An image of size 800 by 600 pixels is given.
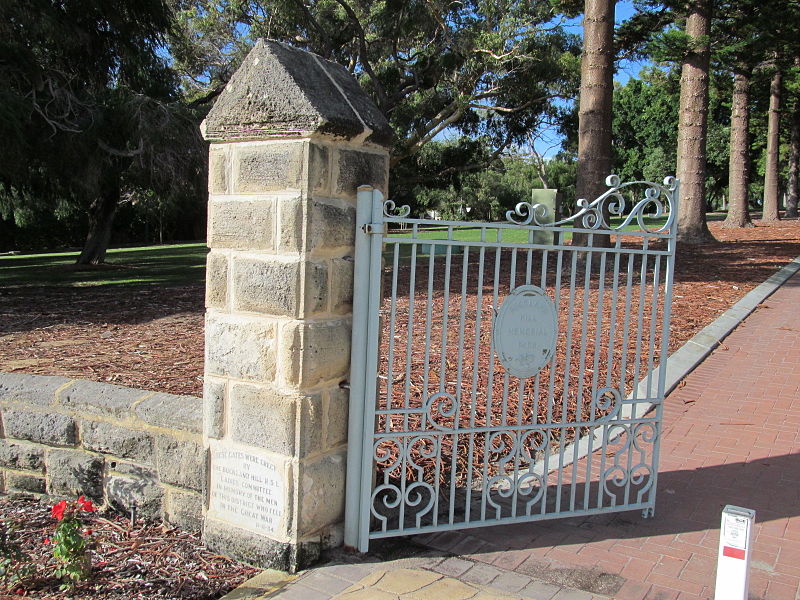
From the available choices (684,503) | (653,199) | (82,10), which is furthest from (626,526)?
(82,10)

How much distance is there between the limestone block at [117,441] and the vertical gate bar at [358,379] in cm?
117

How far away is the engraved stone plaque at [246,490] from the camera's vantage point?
3.31 metres

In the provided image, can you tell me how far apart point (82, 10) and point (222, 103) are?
10.1 meters

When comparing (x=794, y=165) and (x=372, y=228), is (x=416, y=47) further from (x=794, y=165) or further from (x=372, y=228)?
(x=794, y=165)

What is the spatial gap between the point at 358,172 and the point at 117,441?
6.69 feet

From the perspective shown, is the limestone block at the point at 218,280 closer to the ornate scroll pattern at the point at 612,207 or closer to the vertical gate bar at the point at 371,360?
the vertical gate bar at the point at 371,360

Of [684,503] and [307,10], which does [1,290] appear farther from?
[684,503]

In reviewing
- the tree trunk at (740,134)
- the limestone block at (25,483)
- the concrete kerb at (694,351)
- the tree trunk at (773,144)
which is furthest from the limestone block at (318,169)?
the tree trunk at (773,144)

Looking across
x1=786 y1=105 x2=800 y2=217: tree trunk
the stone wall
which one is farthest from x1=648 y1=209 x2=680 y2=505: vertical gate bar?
x1=786 y1=105 x2=800 y2=217: tree trunk

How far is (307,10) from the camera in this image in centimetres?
1708

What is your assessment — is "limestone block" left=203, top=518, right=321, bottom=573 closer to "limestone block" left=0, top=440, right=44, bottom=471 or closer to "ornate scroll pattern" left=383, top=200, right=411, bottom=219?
"limestone block" left=0, top=440, right=44, bottom=471

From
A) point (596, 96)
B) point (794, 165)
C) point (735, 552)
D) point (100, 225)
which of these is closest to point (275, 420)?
point (735, 552)

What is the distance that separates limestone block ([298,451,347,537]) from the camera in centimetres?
327

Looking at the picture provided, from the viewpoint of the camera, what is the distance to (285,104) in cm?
308
